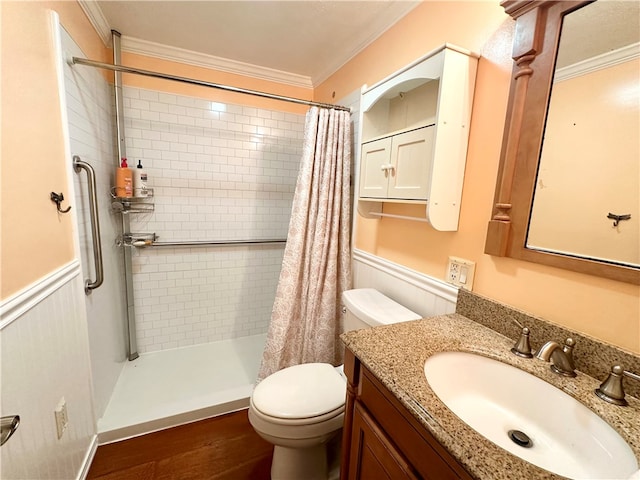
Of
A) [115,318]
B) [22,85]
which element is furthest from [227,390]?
[22,85]

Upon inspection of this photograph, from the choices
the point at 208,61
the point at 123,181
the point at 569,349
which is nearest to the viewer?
the point at 569,349

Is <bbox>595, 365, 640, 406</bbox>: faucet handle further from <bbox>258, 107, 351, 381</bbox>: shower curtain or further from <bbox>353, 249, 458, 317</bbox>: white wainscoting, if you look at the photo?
<bbox>258, 107, 351, 381</bbox>: shower curtain

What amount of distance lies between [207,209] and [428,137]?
1.73 m

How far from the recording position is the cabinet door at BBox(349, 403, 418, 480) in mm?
682

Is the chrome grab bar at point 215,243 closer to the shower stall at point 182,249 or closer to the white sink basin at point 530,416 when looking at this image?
the shower stall at point 182,249

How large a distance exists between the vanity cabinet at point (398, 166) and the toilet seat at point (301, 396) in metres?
0.90

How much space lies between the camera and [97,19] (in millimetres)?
1487

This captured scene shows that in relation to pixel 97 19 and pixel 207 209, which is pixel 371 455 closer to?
pixel 207 209

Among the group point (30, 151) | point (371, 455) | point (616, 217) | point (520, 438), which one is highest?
point (30, 151)

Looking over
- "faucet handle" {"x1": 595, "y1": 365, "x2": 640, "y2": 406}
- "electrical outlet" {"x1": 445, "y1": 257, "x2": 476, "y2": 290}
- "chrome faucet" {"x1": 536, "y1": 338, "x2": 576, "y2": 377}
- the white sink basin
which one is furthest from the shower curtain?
"faucet handle" {"x1": 595, "y1": 365, "x2": 640, "y2": 406}

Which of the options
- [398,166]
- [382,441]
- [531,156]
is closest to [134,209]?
[398,166]

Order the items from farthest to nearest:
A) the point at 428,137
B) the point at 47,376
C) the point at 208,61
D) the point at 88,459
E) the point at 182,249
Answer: the point at 182,249 → the point at 208,61 → the point at 88,459 → the point at 428,137 → the point at 47,376

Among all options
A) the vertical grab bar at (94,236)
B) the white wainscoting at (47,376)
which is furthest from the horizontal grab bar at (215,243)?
the white wainscoting at (47,376)

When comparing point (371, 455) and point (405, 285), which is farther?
point (405, 285)
